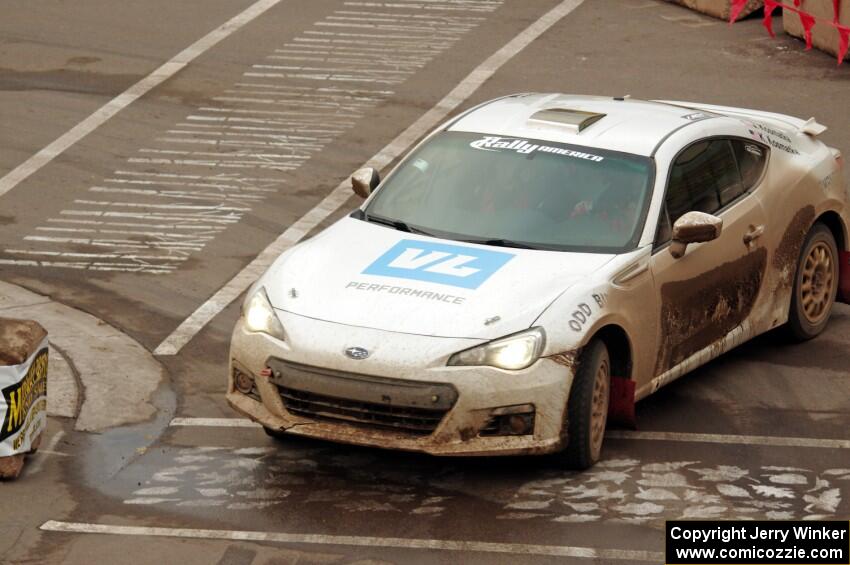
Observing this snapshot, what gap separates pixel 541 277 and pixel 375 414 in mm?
1201

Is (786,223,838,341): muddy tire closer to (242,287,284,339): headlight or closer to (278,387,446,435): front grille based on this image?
(278,387,446,435): front grille

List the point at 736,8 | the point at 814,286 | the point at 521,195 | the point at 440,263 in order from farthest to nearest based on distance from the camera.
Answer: the point at 736,8 < the point at 814,286 < the point at 521,195 < the point at 440,263

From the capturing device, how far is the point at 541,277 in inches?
347

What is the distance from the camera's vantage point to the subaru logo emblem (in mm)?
8258

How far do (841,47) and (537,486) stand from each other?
1163 centimetres

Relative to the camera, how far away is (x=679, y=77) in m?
18.8

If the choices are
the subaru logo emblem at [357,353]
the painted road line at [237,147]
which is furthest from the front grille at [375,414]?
the painted road line at [237,147]

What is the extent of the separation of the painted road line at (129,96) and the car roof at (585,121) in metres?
5.89

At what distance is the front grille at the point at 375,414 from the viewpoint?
8.26 metres

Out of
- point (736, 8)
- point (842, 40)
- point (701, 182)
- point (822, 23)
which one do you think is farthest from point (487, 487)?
point (736, 8)

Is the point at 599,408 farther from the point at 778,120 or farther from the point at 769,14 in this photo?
the point at 769,14

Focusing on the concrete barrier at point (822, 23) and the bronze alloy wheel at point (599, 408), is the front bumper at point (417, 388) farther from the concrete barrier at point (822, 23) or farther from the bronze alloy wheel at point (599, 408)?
the concrete barrier at point (822, 23)

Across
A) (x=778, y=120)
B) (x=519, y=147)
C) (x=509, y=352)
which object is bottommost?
(x=509, y=352)

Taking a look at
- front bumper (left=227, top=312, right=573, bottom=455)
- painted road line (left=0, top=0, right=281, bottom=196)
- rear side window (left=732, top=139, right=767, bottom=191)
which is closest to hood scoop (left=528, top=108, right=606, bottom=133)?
rear side window (left=732, top=139, right=767, bottom=191)
